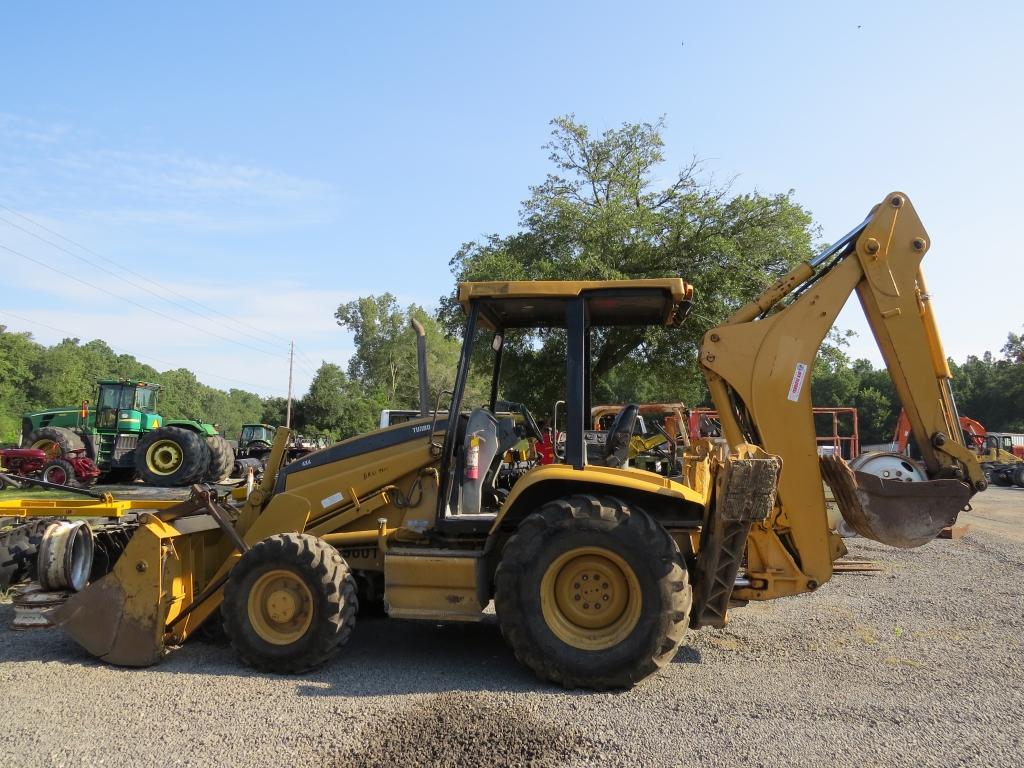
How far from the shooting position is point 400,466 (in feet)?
19.4

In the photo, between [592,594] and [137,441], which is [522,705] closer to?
[592,594]

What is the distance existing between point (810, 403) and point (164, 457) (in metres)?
17.6

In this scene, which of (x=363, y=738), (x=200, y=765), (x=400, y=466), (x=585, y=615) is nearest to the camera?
(x=200, y=765)

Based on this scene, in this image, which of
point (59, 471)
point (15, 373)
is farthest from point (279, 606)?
point (15, 373)

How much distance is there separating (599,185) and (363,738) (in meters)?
22.7

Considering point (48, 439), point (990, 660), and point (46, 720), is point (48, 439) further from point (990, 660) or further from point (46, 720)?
point (990, 660)

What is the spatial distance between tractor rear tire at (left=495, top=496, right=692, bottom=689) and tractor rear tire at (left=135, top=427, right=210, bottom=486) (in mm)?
16033

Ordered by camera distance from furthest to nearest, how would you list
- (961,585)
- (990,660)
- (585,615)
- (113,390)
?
(113,390) < (961,585) < (990,660) < (585,615)

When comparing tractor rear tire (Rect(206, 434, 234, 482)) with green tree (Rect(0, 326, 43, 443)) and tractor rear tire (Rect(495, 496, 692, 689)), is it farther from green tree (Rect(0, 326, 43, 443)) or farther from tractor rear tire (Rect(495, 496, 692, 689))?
green tree (Rect(0, 326, 43, 443))

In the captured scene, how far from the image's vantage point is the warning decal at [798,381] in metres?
5.57

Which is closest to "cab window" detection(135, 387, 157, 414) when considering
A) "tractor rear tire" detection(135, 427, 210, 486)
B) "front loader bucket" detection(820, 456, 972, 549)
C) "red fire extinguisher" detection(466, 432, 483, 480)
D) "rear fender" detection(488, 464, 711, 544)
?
"tractor rear tire" detection(135, 427, 210, 486)

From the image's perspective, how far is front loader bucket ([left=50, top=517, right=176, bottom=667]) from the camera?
529 cm

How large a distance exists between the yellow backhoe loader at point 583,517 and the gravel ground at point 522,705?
34 cm

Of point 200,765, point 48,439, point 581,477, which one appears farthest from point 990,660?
point 48,439
